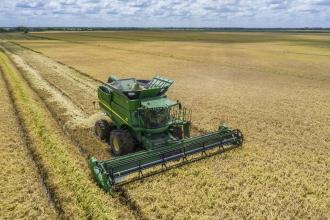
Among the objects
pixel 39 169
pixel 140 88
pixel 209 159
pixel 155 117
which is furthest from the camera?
pixel 140 88

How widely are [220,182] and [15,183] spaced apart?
6.17 m

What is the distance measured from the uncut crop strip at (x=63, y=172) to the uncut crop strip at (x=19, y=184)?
0.95 ft

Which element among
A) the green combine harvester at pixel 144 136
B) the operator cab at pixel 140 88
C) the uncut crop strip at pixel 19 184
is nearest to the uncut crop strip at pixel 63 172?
the uncut crop strip at pixel 19 184

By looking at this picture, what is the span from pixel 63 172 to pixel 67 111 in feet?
25.1

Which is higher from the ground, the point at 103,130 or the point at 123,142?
the point at 123,142

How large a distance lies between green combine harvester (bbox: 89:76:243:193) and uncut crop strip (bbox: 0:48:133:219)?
1.91 feet

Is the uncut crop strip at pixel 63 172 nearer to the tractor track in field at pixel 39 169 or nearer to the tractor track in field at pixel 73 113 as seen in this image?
the tractor track in field at pixel 39 169

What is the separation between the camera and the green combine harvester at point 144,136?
10.2 m

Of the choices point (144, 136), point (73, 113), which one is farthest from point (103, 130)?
point (73, 113)

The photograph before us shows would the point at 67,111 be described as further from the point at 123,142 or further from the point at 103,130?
the point at 123,142

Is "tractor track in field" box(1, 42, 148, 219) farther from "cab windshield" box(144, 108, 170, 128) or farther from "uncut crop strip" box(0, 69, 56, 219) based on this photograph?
"cab windshield" box(144, 108, 170, 128)

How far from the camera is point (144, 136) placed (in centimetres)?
1169

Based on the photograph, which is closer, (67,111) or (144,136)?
(144,136)

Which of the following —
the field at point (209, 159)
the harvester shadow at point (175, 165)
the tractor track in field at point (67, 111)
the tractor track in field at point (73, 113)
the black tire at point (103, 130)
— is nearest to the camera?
the field at point (209, 159)
